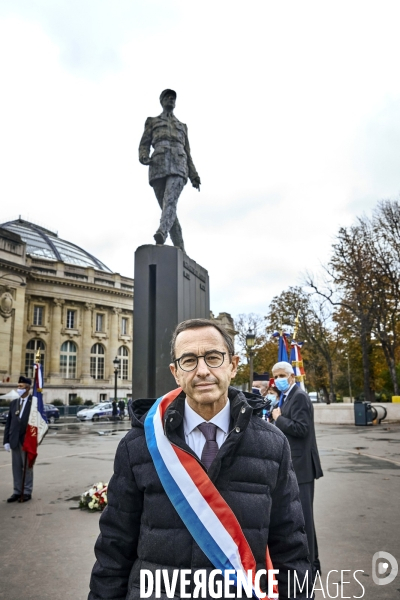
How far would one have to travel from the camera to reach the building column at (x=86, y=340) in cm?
6656

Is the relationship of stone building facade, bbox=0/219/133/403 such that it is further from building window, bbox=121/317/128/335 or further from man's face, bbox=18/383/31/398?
man's face, bbox=18/383/31/398

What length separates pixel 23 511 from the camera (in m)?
8.04

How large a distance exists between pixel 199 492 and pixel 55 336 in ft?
218

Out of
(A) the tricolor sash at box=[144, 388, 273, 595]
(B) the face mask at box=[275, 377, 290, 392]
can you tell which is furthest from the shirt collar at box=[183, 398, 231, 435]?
(B) the face mask at box=[275, 377, 290, 392]

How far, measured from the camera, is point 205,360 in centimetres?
224

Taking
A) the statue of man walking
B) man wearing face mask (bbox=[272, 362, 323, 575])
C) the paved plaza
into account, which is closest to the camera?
the paved plaza

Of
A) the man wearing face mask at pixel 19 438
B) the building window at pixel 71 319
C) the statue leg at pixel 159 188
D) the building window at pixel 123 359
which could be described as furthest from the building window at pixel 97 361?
the statue leg at pixel 159 188

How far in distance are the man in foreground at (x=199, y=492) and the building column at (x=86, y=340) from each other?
6548 centimetres

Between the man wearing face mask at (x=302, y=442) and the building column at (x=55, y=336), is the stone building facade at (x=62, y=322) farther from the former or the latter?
the man wearing face mask at (x=302, y=442)

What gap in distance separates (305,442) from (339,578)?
1373mm

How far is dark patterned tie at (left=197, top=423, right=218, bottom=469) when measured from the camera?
2141 mm

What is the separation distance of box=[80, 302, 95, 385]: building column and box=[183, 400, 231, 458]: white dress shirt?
6549 cm

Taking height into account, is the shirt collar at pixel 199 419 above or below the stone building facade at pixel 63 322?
below

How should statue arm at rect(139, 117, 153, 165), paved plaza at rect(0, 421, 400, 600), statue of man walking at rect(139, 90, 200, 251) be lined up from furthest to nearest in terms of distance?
1. statue arm at rect(139, 117, 153, 165)
2. statue of man walking at rect(139, 90, 200, 251)
3. paved plaza at rect(0, 421, 400, 600)
